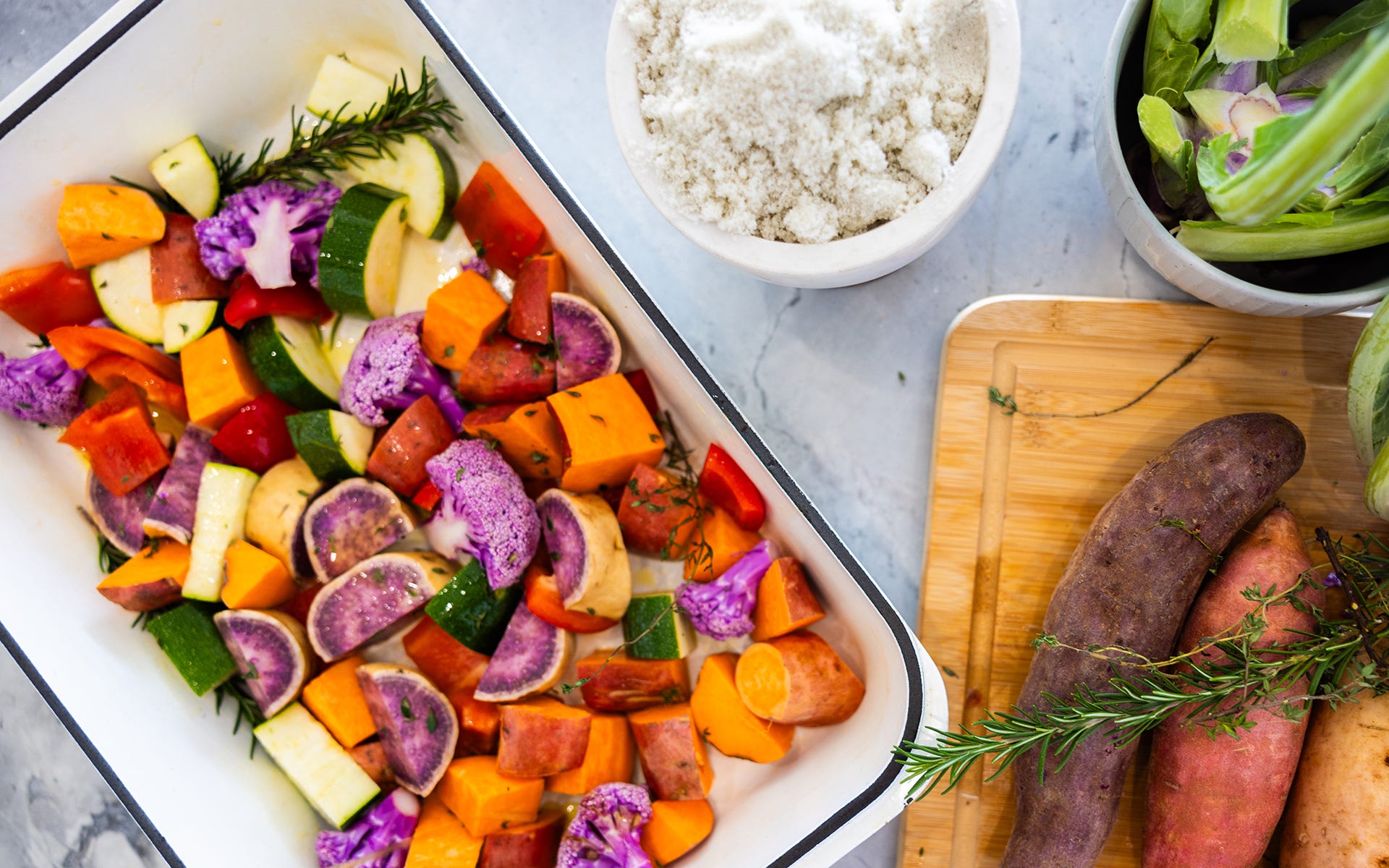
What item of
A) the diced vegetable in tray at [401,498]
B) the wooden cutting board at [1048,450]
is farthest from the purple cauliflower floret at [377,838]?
the wooden cutting board at [1048,450]

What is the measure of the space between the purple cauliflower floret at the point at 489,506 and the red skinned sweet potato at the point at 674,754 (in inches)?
13.5

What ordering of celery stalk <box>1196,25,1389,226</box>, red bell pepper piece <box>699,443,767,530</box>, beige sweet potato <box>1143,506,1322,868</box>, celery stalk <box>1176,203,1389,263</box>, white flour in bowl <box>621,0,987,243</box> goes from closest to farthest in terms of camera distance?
celery stalk <box>1196,25,1389,226</box>, white flour in bowl <box>621,0,987,243</box>, celery stalk <box>1176,203,1389,263</box>, beige sweet potato <box>1143,506,1322,868</box>, red bell pepper piece <box>699,443,767,530</box>

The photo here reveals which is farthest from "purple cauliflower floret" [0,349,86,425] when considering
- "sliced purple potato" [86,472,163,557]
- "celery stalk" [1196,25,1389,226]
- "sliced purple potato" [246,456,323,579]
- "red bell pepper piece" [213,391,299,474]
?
"celery stalk" [1196,25,1389,226]

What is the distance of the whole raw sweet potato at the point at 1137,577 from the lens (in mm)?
1441

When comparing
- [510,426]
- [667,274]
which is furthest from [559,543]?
[667,274]

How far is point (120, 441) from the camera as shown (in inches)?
67.6

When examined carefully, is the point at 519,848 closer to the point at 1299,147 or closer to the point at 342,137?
the point at 342,137

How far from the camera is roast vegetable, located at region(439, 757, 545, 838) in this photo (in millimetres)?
1609

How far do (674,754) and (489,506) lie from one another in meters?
0.52

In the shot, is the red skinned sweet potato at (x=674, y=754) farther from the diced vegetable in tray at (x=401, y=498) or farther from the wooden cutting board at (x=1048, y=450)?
the wooden cutting board at (x=1048, y=450)

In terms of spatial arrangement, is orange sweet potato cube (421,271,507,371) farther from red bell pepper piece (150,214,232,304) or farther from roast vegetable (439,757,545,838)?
roast vegetable (439,757,545,838)

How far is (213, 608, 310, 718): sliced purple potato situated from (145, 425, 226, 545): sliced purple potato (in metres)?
0.18

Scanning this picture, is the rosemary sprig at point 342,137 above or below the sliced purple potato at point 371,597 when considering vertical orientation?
above

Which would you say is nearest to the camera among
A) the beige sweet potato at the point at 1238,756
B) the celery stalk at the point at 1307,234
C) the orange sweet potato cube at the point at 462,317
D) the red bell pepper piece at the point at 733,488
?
the celery stalk at the point at 1307,234
